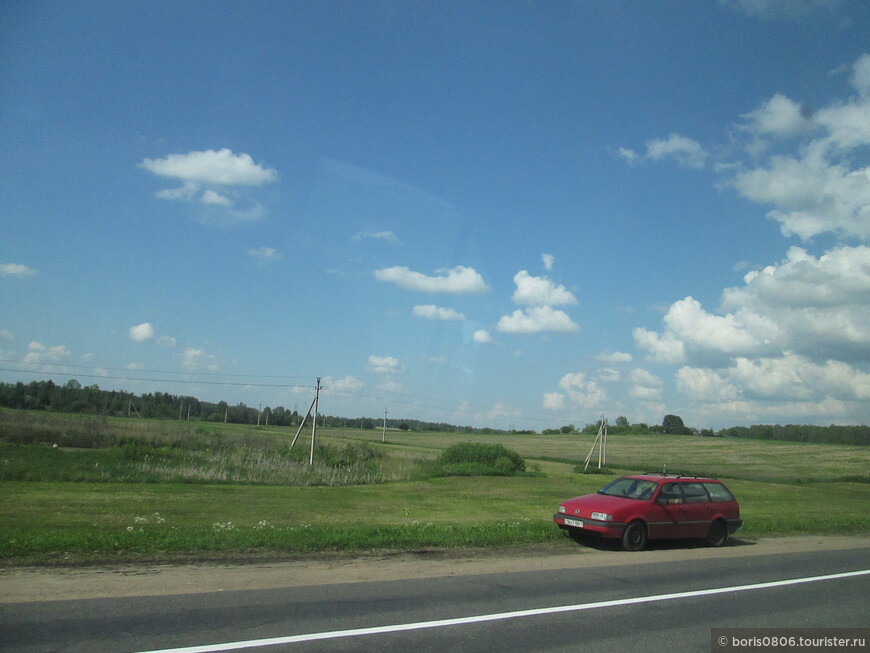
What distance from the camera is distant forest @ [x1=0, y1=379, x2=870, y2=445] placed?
80.7 m

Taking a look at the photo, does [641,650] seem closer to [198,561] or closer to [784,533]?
[198,561]

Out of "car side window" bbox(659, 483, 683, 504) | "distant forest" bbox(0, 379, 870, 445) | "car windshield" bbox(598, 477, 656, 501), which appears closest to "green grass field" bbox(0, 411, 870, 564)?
"car windshield" bbox(598, 477, 656, 501)

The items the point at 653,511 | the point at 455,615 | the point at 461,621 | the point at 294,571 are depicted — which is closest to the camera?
the point at 461,621

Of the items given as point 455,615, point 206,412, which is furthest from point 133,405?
point 455,615

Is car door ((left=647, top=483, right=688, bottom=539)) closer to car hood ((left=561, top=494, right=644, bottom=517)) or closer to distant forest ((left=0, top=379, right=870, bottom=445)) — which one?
car hood ((left=561, top=494, right=644, bottom=517))

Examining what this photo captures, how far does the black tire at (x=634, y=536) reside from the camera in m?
14.5

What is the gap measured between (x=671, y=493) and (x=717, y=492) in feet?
6.00

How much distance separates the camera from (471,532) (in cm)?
1530

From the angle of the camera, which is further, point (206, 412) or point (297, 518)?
point (206, 412)

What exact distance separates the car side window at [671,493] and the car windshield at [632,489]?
0.25 meters

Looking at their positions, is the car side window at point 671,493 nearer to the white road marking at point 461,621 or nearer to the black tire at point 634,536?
the black tire at point 634,536

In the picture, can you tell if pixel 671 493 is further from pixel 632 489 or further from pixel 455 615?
pixel 455 615

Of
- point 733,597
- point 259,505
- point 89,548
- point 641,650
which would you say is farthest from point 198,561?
point 259,505

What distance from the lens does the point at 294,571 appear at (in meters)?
10.7
